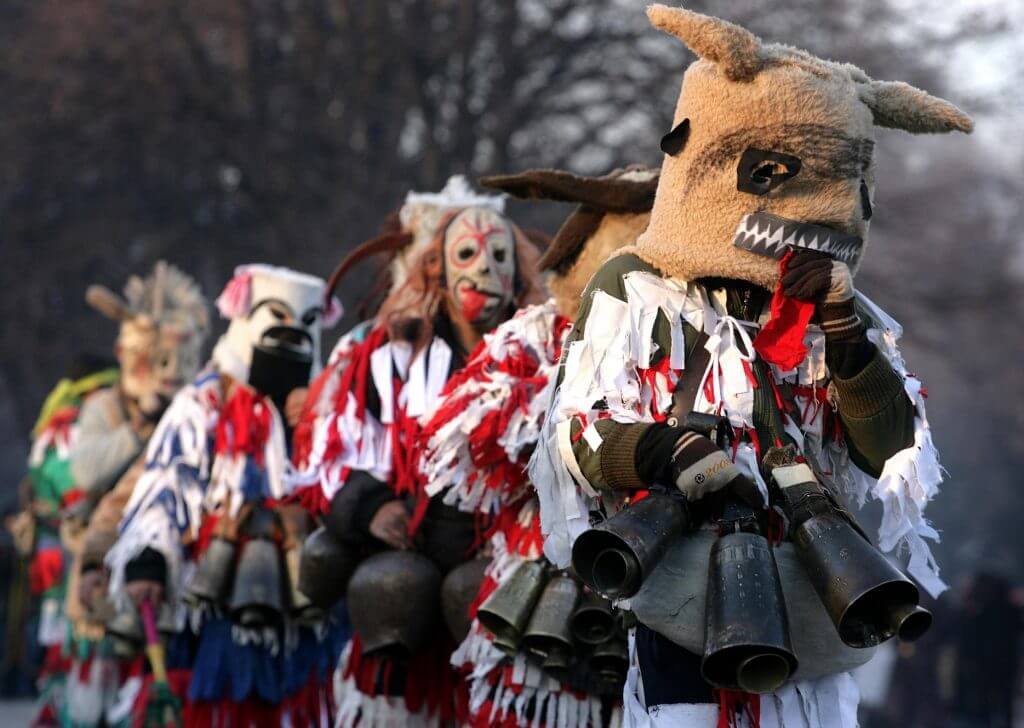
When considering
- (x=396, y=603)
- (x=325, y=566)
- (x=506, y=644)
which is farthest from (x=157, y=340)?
(x=506, y=644)

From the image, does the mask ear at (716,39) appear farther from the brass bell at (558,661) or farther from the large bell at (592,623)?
the brass bell at (558,661)

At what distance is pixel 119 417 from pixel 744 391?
5.79 metres

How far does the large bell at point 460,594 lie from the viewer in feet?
18.3

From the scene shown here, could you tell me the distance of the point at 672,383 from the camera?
13.1 feet

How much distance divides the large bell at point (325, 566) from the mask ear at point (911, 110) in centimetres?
270

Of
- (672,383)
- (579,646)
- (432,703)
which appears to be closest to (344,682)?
(432,703)

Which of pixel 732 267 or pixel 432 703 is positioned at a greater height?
pixel 732 267

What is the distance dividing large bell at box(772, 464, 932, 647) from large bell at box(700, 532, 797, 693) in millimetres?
93

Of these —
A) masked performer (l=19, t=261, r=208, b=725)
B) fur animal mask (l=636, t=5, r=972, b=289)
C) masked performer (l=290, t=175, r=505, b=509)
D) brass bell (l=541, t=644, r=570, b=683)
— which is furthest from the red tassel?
masked performer (l=19, t=261, r=208, b=725)

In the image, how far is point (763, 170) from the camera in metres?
3.98

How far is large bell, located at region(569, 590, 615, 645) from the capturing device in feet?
15.9

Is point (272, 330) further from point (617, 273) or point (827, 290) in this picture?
point (827, 290)

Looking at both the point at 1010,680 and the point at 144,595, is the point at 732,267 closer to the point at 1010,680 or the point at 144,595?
the point at 144,595

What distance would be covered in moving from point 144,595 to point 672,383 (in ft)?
12.6
